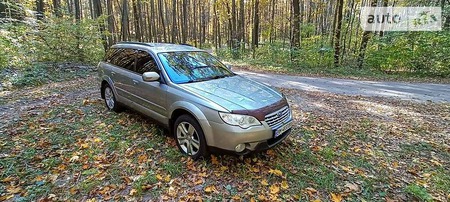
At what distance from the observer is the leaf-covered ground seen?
317 centimetres

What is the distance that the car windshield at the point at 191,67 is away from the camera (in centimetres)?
408

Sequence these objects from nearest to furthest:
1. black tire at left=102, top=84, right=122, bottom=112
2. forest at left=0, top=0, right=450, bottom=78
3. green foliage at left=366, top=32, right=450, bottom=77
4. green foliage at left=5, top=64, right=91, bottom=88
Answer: black tire at left=102, top=84, right=122, bottom=112
green foliage at left=5, top=64, right=91, bottom=88
forest at left=0, top=0, right=450, bottom=78
green foliage at left=366, top=32, right=450, bottom=77

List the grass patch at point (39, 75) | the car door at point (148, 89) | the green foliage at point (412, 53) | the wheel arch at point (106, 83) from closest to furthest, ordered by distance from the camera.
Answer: the car door at point (148, 89) < the wheel arch at point (106, 83) < the grass patch at point (39, 75) < the green foliage at point (412, 53)

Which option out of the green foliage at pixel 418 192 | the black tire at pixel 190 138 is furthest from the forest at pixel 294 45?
the green foliage at pixel 418 192

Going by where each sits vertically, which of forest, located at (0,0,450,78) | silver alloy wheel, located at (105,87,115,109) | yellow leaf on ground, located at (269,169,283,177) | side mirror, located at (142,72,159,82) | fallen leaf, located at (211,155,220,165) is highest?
forest, located at (0,0,450,78)

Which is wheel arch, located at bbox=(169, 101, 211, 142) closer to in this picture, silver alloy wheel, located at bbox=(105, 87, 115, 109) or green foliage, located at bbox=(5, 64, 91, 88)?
silver alloy wheel, located at bbox=(105, 87, 115, 109)

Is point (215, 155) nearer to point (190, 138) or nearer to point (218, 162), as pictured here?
point (218, 162)

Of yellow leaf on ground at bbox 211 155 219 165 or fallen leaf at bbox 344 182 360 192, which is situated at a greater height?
yellow leaf on ground at bbox 211 155 219 165

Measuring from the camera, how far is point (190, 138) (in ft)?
12.2

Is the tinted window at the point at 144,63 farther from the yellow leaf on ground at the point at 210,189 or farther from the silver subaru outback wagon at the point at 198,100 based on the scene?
the yellow leaf on ground at the point at 210,189

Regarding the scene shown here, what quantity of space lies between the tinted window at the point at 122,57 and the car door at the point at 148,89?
0.19 metres

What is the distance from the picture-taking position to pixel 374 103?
7023 mm

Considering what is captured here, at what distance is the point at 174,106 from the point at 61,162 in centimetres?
187

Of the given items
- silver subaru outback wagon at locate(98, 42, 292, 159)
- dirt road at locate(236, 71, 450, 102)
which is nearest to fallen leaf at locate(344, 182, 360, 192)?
silver subaru outback wagon at locate(98, 42, 292, 159)
